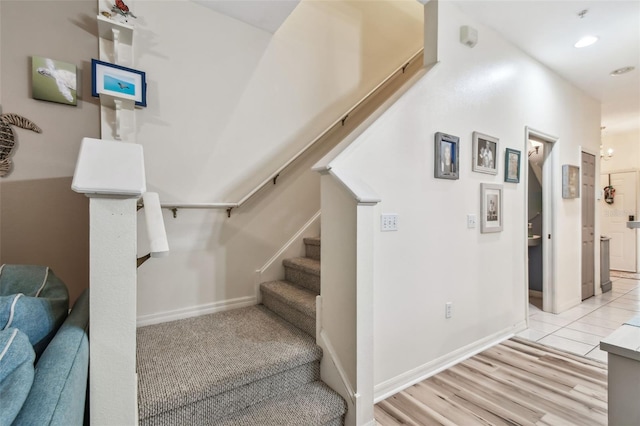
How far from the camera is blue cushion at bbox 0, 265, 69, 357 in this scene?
0.94 metres

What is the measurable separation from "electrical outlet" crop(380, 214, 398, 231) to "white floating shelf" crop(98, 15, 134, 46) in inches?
78.5

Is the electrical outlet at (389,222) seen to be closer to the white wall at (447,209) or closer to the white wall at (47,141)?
the white wall at (447,209)

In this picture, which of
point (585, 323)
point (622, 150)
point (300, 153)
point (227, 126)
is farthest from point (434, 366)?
point (622, 150)

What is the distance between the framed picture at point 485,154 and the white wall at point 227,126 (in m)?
1.31

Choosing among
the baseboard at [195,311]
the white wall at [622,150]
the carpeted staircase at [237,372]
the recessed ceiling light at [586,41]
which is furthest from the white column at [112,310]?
the white wall at [622,150]

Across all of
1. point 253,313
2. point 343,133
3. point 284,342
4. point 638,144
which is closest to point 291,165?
point 343,133

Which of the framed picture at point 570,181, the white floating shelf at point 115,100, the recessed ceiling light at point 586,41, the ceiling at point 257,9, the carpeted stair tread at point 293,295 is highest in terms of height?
the recessed ceiling light at point 586,41

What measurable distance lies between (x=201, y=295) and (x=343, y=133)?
2040mm

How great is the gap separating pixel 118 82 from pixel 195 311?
5.44 ft

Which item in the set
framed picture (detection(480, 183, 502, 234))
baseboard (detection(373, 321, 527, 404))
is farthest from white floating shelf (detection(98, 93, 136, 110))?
framed picture (detection(480, 183, 502, 234))

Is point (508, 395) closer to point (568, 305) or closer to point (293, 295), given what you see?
point (293, 295)

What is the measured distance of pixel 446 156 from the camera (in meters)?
2.35

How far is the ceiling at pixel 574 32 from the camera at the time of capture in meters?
2.41

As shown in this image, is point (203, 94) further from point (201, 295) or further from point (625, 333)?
point (625, 333)
